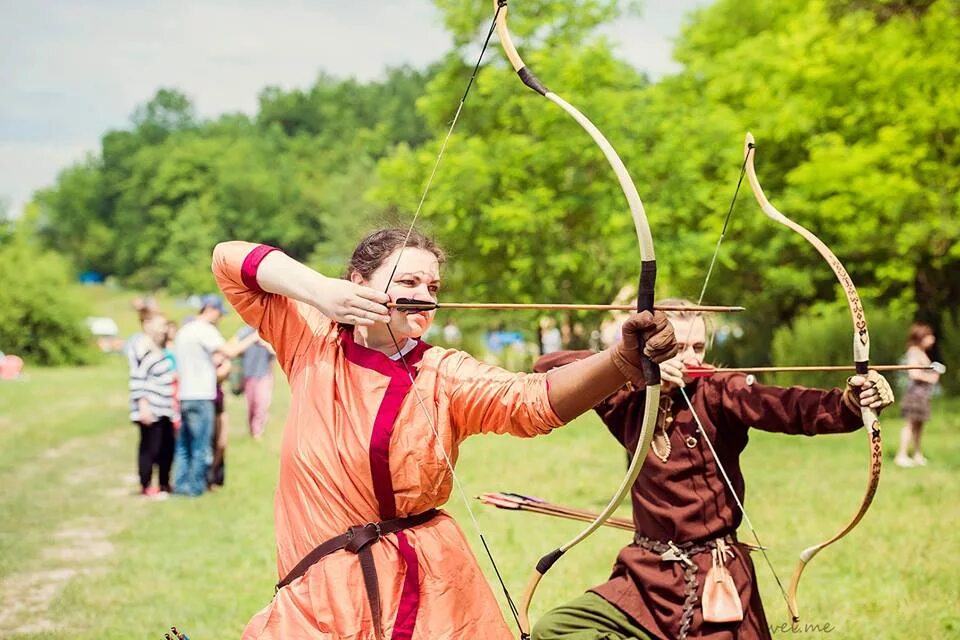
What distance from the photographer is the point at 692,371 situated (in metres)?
4.13

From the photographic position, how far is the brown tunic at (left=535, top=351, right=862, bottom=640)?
417cm

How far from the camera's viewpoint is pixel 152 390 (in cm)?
1070

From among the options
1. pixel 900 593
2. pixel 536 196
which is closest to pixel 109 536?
pixel 900 593

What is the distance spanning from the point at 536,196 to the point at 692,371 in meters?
16.3

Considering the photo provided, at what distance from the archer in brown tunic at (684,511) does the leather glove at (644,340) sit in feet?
4.17

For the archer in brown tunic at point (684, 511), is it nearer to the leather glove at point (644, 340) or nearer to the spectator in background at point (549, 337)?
the leather glove at point (644, 340)

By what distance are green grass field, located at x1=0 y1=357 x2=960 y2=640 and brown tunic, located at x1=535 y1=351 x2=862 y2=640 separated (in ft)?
6.90

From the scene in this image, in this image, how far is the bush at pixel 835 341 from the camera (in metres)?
20.3

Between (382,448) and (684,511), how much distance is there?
1626mm

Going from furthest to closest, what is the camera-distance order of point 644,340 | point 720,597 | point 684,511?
1. point 684,511
2. point 720,597
3. point 644,340

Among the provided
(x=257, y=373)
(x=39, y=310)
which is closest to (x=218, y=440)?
(x=257, y=373)

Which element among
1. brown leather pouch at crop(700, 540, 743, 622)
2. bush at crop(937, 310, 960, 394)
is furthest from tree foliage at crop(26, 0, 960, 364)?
brown leather pouch at crop(700, 540, 743, 622)

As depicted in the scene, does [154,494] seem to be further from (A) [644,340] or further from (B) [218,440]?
(A) [644,340]

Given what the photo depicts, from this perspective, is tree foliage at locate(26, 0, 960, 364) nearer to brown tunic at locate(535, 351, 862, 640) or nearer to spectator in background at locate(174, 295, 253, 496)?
spectator in background at locate(174, 295, 253, 496)
